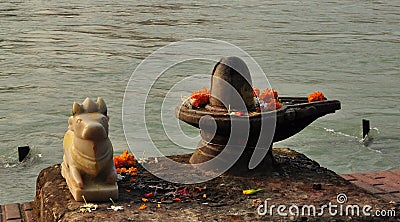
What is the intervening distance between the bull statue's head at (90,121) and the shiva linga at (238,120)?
0.70 metres

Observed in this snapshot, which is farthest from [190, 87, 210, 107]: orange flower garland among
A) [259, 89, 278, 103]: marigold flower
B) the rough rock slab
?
the rough rock slab

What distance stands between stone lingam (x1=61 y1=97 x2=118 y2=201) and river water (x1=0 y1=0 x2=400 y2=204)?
174 cm

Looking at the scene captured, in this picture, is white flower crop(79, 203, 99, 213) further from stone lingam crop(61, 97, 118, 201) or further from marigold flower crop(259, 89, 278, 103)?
marigold flower crop(259, 89, 278, 103)

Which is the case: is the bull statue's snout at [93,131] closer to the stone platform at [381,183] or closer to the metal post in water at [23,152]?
the stone platform at [381,183]

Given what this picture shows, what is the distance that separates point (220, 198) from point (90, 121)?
0.96 metres

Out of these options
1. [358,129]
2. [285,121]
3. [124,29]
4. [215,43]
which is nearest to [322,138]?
[358,129]

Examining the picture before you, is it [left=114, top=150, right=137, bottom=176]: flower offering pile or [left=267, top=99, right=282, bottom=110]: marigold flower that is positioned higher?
[left=267, top=99, right=282, bottom=110]: marigold flower

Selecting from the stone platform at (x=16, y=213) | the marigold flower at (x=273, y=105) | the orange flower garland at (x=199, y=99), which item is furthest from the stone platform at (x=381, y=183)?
the stone platform at (x=16, y=213)

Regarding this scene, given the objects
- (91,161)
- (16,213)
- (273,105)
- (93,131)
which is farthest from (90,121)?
(273,105)

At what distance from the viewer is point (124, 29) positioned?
16.8 metres

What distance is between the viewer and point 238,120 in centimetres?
485

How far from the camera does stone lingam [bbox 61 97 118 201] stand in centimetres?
445

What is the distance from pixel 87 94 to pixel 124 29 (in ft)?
22.3

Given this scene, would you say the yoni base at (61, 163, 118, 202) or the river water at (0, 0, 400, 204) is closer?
the yoni base at (61, 163, 118, 202)
